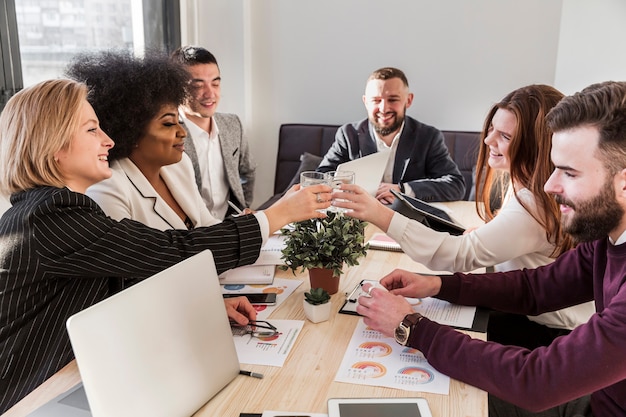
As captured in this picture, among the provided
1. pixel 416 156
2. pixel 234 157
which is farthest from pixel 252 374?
pixel 416 156

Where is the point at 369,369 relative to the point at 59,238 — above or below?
below

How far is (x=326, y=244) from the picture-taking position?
141cm

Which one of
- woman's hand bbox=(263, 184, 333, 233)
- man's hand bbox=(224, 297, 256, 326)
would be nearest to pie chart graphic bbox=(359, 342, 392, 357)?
man's hand bbox=(224, 297, 256, 326)

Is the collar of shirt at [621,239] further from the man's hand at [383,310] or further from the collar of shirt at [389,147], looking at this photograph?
the collar of shirt at [389,147]

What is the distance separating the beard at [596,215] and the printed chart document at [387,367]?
44cm

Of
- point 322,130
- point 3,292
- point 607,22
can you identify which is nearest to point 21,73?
point 3,292

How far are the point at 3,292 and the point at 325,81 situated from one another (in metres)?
3.11

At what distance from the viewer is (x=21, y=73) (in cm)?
255

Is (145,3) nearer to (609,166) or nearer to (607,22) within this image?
(607,22)

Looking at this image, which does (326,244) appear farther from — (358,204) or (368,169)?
(368,169)

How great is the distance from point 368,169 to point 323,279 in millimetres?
939

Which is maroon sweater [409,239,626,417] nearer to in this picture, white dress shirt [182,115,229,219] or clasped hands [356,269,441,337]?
clasped hands [356,269,441,337]

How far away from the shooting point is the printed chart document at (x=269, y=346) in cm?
120

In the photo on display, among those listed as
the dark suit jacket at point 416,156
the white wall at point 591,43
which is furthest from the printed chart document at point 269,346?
the white wall at point 591,43
